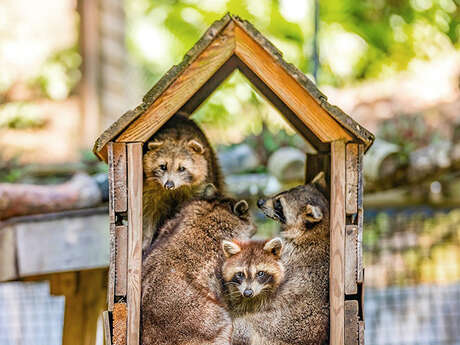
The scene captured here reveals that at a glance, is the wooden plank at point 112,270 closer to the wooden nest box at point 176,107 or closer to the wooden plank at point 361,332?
the wooden nest box at point 176,107

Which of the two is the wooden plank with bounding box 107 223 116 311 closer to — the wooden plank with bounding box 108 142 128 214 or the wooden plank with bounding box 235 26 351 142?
the wooden plank with bounding box 108 142 128 214

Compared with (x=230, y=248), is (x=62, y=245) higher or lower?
higher

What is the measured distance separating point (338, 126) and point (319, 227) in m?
0.88

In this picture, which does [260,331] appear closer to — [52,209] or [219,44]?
[219,44]

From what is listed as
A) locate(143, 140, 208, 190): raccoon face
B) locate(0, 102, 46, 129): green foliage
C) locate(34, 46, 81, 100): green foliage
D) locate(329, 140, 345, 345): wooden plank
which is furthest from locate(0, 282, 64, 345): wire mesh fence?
locate(34, 46, 81, 100): green foliage

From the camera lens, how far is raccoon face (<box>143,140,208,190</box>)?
455 cm

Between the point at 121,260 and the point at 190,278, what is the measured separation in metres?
0.47

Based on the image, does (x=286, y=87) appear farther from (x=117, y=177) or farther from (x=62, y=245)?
(x=62, y=245)

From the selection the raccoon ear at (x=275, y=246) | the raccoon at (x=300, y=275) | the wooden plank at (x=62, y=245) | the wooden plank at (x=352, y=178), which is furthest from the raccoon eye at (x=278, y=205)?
the wooden plank at (x=62, y=245)

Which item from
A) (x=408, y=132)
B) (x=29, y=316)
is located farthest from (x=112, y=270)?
(x=408, y=132)

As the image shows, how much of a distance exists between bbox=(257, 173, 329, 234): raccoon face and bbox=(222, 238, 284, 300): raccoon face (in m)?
0.28

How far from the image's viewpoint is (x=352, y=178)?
383 cm

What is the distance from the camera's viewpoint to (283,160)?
7820mm

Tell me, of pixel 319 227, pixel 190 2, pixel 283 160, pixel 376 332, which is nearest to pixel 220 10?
pixel 190 2
